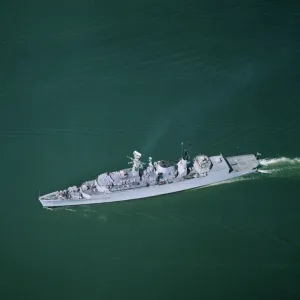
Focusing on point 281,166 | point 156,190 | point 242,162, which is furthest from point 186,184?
point 281,166

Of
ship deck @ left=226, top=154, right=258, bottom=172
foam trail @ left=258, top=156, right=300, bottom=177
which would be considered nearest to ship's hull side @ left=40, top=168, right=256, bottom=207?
ship deck @ left=226, top=154, right=258, bottom=172

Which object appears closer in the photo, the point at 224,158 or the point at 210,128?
the point at 224,158

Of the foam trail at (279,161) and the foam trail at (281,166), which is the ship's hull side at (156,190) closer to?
the foam trail at (281,166)

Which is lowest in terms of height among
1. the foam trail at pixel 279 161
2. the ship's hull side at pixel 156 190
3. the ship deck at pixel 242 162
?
the ship's hull side at pixel 156 190

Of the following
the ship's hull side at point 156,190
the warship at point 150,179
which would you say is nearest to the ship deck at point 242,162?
the warship at point 150,179

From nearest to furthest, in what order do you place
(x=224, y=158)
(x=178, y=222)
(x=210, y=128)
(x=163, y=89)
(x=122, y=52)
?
(x=178, y=222), (x=224, y=158), (x=210, y=128), (x=163, y=89), (x=122, y=52)

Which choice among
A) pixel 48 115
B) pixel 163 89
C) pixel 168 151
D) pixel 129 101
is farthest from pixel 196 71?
pixel 48 115

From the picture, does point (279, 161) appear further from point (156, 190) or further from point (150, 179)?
point (150, 179)

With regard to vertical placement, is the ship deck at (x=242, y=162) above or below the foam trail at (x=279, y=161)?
above

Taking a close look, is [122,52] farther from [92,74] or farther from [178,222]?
[178,222]
